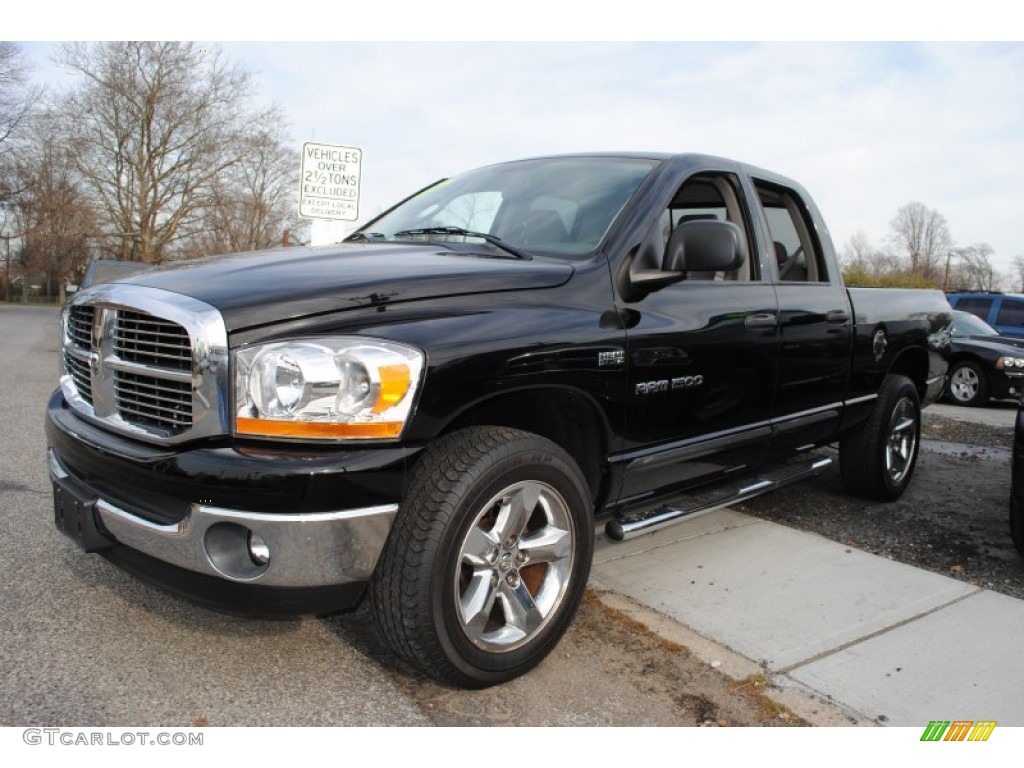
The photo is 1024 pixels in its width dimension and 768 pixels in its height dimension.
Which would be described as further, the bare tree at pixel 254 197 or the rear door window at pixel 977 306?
the bare tree at pixel 254 197

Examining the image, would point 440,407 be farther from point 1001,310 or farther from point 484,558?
point 1001,310

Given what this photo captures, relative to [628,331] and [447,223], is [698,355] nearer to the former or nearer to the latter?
[628,331]

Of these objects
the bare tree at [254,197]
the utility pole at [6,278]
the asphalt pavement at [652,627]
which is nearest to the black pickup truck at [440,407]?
the asphalt pavement at [652,627]

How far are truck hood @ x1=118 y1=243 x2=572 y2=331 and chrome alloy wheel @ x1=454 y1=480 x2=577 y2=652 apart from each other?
0.69 meters

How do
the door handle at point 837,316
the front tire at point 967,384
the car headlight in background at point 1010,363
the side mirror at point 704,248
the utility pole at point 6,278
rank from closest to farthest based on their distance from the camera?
the side mirror at point 704,248 < the door handle at point 837,316 < the car headlight in background at point 1010,363 < the front tire at point 967,384 < the utility pole at point 6,278

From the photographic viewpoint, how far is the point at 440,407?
240 cm

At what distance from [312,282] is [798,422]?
2.64m

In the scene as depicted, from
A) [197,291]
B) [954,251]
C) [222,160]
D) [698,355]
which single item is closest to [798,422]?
[698,355]

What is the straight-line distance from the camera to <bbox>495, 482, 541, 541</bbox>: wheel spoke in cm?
261

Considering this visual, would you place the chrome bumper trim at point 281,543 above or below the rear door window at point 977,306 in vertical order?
below

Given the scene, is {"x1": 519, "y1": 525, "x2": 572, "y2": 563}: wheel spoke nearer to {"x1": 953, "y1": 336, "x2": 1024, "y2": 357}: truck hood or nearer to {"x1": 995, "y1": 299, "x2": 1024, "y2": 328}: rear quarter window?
{"x1": 953, "y1": 336, "x2": 1024, "y2": 357}: truck hood

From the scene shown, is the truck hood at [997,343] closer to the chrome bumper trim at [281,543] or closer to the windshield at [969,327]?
the windshield at [969,327]

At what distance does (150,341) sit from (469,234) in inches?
55.7

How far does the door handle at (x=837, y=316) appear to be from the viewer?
429 cm
